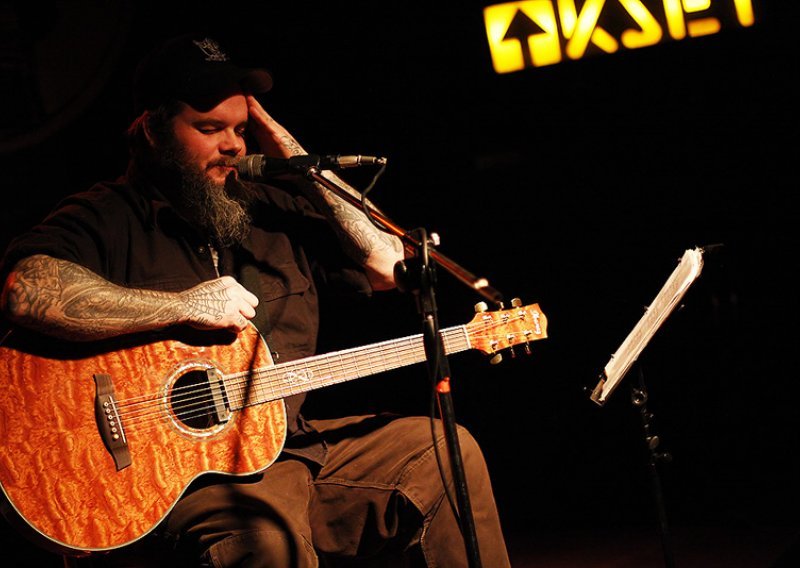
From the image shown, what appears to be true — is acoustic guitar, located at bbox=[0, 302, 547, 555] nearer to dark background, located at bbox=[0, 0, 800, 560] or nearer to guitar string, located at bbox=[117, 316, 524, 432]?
guitar string, located at bbox=[117, 316, 524, 432]

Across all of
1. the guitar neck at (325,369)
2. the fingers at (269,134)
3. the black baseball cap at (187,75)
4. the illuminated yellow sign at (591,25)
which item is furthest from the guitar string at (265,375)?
the illuminated yellow sign at (591,25)

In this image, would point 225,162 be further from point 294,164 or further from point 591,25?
point 591,25

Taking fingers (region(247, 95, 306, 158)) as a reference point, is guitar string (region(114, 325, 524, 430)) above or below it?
below

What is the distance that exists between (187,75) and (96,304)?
0.92m

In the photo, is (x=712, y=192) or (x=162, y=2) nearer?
(x=162, y=2)

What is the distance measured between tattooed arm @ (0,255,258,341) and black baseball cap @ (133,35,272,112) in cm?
73

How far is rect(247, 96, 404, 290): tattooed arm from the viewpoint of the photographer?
2.93 metres

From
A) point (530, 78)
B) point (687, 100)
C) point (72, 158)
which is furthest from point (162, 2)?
point (687, 100)

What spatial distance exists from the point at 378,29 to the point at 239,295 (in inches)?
83.0

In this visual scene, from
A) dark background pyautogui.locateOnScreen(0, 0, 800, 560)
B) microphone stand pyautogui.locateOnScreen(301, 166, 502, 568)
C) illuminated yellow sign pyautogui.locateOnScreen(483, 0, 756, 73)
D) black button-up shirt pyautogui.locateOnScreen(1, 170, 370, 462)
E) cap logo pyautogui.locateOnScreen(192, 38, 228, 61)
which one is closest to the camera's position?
microphone stand pyautogui.locateOnScreen(301, 166, 502, 568)

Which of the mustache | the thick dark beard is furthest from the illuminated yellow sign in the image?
the thick dark beard

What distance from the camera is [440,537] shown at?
2479 mm

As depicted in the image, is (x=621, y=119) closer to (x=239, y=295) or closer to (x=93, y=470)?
(x=239, y=295)

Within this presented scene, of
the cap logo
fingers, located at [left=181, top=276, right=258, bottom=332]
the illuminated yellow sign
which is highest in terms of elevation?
the illuminated yellow sign
